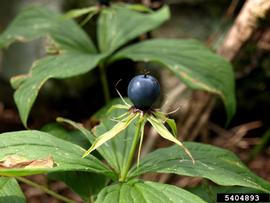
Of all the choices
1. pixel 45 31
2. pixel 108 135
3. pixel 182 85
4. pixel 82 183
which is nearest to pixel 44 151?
pixel 108 135

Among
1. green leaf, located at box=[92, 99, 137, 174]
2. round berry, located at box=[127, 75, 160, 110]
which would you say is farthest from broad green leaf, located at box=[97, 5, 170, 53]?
round berry, located at box=[127, 75, 160, 110]

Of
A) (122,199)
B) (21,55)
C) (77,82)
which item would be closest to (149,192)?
(122,199)

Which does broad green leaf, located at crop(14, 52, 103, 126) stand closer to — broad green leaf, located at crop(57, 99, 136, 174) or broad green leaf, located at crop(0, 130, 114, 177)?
broad green leaf, located at crop(57, 99, 136, 174)

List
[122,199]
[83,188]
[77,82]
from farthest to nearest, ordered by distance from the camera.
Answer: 1. [77,82]
2. [83,188]
3. [122,199]

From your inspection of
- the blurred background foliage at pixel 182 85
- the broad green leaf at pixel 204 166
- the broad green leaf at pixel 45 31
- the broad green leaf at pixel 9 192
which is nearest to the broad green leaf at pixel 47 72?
the broad green leaf at pixel 45 31

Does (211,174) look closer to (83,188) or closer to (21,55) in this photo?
(83,188)

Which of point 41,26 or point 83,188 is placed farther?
point 41,26

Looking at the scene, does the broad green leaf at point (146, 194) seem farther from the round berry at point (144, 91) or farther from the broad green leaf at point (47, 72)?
the broad green leaf at point (47, 72)
